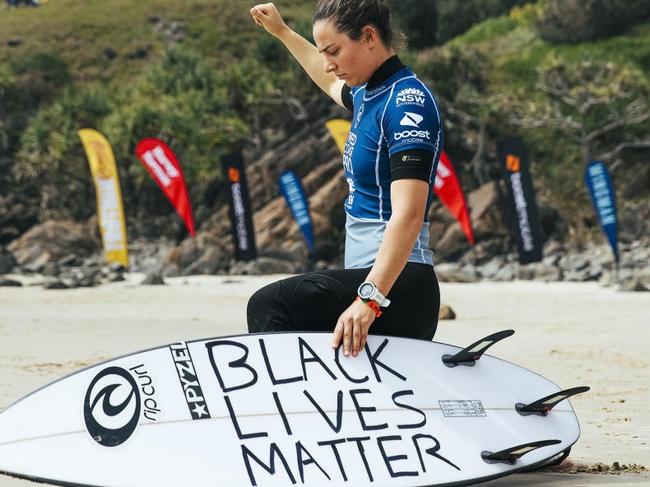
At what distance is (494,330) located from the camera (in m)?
10.6

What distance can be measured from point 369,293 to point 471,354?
1.93 feet

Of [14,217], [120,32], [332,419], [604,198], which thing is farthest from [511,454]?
[120,32]

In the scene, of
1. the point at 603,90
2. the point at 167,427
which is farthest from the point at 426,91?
the point at 603,90

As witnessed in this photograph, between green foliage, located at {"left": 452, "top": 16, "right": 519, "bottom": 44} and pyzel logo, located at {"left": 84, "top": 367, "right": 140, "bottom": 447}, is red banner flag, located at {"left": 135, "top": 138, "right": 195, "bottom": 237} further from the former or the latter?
green foliage, located at {"left": 452, "top": 16, "right": 519, "bottom": 44}

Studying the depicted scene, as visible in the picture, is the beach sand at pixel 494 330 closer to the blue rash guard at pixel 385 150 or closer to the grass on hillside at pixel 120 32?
the blue rash guard at pixel 385 150

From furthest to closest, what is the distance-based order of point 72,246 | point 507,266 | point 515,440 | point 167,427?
point 72,246 < point 507,266 < point 515,440 < point 167,427

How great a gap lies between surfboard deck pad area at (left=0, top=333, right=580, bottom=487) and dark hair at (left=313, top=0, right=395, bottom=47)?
0.91 m

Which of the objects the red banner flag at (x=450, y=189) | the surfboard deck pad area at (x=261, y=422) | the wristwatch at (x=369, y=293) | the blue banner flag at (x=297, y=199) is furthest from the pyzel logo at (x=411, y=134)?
the blue banner flag at (x=297, y=199)

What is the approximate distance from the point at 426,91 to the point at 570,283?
643 inches

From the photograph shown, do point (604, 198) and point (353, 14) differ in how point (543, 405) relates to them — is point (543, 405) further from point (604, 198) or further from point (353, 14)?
point (604, 198)

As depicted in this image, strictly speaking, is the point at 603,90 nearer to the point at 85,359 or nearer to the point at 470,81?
the point at 470,81

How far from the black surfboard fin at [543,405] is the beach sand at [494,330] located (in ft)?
0.81

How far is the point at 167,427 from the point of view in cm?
290

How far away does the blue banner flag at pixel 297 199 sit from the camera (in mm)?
20984
